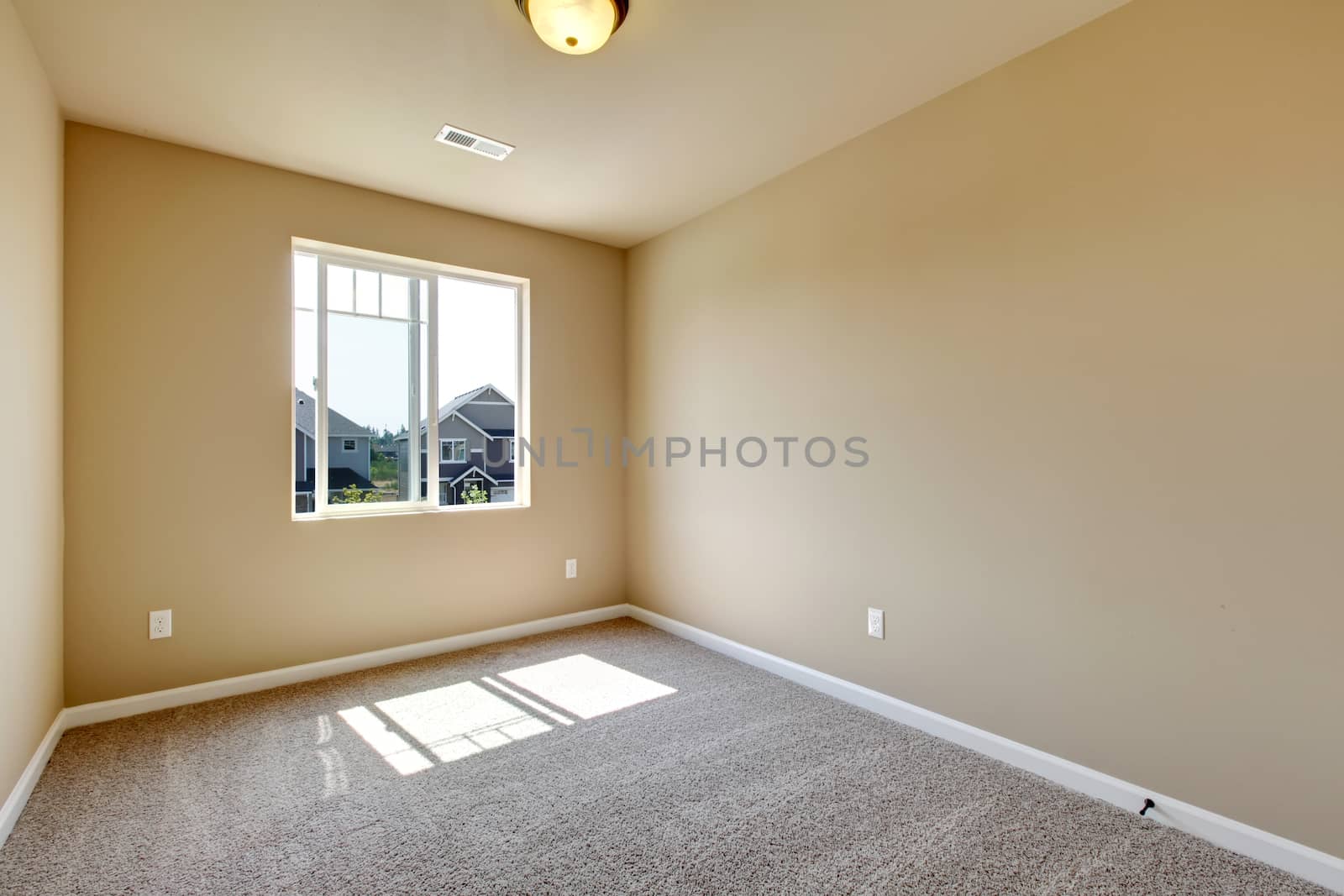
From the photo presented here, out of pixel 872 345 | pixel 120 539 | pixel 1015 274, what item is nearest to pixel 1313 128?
pixel 1015 274

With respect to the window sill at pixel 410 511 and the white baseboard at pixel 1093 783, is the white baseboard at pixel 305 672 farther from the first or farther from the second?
the white baseboard at pixel 1093 783

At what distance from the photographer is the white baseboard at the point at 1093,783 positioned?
175 centimetres

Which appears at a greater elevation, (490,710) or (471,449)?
(471,449)

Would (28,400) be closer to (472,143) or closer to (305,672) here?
(305,672)

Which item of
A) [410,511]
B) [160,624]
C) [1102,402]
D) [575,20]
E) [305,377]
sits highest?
[575,20]

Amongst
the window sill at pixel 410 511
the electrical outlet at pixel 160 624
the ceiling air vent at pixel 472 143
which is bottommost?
the electrical outlet at pixel 160 624

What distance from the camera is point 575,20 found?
1.95 meters

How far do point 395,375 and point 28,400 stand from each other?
1.58 meters

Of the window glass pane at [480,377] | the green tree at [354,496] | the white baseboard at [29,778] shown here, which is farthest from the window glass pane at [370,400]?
the white baseboard at [29,778]

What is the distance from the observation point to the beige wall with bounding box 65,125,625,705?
2.74m

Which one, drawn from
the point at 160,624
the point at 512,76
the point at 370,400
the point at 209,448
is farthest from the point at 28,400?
the point at 512,76

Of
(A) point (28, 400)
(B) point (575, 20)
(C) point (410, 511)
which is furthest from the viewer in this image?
(C) point (410, 511)

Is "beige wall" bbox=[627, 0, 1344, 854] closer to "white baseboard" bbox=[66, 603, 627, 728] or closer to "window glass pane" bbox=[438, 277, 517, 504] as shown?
"white baseboard" bbox=[66, 603, 627, 728]

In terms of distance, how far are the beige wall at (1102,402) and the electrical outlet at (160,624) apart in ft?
9.44
